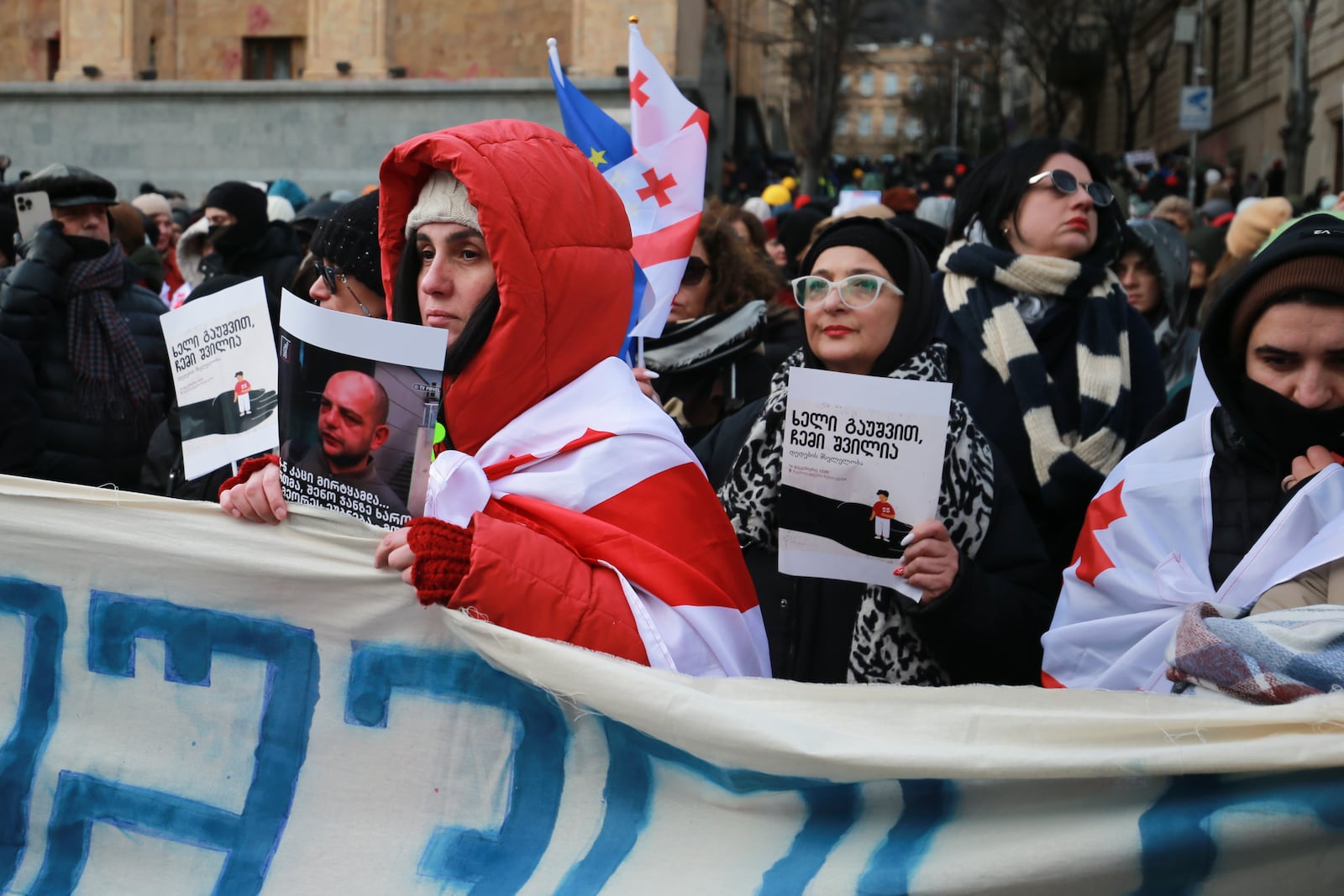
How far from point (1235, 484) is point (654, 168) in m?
2.38

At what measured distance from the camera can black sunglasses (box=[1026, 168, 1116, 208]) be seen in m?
3.73

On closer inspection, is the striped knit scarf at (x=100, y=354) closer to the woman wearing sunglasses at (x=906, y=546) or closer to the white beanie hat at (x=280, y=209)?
the woman wearing sunglasses at (x=906, y=546)

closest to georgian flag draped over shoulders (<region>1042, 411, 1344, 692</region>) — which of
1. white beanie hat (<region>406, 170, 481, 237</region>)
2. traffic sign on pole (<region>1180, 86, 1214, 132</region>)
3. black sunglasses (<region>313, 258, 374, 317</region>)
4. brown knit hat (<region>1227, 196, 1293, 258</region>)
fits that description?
white beanie hat (<region>406, 170, 481, 237</region>)

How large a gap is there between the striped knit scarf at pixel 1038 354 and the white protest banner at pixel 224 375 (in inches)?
73.2

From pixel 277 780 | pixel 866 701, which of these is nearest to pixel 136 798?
pixel 277 780

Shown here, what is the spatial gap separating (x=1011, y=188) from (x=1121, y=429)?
0.78 m

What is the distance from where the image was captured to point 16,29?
2559 cm

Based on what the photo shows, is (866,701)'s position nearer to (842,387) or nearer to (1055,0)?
(842,387)

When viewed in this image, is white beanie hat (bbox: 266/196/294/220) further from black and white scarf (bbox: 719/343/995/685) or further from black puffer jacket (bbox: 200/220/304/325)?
black and white scarf (bbox: 719/343/995/685)

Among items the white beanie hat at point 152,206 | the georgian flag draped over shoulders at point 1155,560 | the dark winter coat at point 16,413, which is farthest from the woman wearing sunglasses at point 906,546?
the white beanie hat at point 152,206

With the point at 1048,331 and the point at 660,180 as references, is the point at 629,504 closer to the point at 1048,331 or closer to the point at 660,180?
the point at 1048,331

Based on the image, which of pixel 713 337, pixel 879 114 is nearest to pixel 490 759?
pixel 713 337

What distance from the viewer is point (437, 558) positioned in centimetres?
201

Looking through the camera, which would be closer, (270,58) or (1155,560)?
(1155,560)
